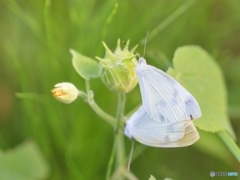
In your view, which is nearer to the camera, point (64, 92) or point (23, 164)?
point (64, 92)

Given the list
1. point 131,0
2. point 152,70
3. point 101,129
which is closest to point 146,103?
point 152,70

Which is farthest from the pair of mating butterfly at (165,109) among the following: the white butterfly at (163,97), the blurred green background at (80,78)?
the blurred green background at (80,78)

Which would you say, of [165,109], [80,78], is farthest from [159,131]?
[80,78]

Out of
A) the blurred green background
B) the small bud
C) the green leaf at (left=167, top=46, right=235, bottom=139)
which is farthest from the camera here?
the blurred green background

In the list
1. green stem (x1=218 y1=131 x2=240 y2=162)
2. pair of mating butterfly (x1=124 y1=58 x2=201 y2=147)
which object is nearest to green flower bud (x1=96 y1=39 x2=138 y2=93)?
pair of mating butterfly (x1=124 y1=58 x2=201 y2=147)

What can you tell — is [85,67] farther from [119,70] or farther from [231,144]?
[231,144]

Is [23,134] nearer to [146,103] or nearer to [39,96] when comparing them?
[39,96]

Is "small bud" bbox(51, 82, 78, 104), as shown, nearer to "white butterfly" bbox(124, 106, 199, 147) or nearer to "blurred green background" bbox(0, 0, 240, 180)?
"white butterfly" bbox(124, 106, 199, 147)

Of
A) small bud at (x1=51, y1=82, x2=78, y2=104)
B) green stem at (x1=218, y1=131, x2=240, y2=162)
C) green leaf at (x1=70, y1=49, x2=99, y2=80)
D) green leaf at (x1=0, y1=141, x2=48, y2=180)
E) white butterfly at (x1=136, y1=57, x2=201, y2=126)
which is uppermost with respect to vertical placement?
green leaf at (x1=70, y1=49, x2=99, y2=80)

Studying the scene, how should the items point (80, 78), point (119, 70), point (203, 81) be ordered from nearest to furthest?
point (119, 70) → point (203, 81) → point (80, 78)
